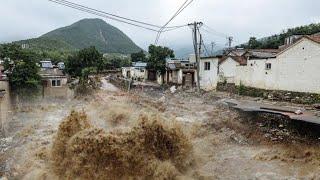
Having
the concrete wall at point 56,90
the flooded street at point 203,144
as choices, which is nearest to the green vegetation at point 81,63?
the concrete wall at point 56,90

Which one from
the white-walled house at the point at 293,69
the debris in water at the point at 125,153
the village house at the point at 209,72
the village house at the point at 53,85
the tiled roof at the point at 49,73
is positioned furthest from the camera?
the tiled roof at the point at 49,73

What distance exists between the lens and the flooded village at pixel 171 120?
15477 millimetres

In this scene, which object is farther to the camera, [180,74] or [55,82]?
[180,74]

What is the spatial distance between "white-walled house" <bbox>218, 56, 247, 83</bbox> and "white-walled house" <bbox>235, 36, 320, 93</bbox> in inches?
143

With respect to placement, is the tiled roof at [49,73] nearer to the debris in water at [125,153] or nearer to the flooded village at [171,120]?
the flooded village at [171,120]

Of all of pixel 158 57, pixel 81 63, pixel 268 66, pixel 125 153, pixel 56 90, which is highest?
pixel 158 57

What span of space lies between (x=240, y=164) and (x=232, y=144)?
3.47 meters

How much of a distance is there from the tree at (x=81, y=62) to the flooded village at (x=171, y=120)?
155 millimetres

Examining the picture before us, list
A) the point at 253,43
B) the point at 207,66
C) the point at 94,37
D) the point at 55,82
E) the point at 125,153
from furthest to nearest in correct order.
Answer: the point at 94,37 < the point at 253,43 < the point at 207,66 < the point at 55,82 < the point at 125,153

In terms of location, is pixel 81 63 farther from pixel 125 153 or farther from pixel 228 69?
pixel 125 153

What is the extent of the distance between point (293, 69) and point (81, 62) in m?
32.4

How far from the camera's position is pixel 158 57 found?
2116 inches

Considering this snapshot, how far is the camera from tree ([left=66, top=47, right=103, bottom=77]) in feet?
173

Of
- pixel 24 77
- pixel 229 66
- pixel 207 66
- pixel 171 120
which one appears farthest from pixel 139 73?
pixel 171 120
